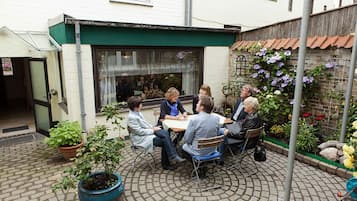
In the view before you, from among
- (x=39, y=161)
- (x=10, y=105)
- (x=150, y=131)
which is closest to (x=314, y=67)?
(x=150, y=131)

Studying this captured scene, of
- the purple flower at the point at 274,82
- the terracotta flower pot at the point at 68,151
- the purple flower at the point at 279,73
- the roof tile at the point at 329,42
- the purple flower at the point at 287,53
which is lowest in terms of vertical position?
the terracotta flower pot at the point at 68,151

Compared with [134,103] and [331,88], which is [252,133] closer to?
[134,103]

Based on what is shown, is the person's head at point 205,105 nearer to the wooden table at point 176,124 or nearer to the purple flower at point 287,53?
the wooden table at point 176,124

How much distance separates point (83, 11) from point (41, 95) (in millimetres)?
2341

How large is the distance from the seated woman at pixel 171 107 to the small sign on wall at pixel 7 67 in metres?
8.99

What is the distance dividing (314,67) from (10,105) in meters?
10.4

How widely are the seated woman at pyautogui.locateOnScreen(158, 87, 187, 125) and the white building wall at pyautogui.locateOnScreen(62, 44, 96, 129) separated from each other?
61.9 inches

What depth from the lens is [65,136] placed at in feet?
13.9

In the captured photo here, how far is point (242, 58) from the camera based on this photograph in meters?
6.57

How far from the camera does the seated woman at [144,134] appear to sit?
12.4ft

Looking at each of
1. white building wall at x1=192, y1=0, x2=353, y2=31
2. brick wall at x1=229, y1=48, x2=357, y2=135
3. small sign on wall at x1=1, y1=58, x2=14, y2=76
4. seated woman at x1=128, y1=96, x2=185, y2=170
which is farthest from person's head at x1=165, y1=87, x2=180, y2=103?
small sign on wall at x1=1, y1=58, x2=14, y2=76

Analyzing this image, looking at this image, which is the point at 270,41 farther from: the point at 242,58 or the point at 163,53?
the point at 163,53

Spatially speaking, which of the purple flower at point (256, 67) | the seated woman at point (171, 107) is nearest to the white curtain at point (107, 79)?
the seated woman at point (171, 107)

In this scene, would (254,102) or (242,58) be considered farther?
(242,58)
